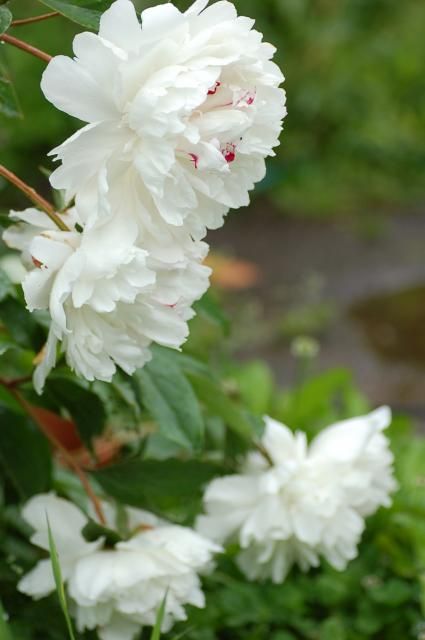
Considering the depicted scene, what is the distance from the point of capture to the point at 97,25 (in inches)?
39.1

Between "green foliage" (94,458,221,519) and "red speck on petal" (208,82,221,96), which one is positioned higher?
"red speck on petal" (208,82,221,96)

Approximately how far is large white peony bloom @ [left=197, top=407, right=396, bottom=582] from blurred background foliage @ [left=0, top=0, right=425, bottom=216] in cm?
358

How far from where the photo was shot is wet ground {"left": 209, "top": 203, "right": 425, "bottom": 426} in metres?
3.67

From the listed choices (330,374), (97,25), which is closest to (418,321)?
(330,374)

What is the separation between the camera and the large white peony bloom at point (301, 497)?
4.72 feet

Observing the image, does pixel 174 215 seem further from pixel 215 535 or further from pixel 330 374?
pixel 330 374

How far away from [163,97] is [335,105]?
4947 mm

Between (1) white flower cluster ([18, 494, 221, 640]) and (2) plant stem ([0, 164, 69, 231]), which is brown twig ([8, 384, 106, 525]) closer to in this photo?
(1) white flower cluster ([18, 494, 221, 640])

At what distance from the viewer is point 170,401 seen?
4.24 ft

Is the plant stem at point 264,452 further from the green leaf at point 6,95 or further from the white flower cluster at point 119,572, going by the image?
the green leaf at point 6,95

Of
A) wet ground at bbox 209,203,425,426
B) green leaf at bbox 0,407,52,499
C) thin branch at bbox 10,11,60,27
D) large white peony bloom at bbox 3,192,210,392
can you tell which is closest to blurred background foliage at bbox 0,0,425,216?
wet ground at bbox 209,203,425,426

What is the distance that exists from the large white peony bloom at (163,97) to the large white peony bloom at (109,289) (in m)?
0.04

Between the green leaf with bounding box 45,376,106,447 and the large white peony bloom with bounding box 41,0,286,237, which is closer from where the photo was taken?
the large white peony bloom with bounding box 41,0,286,237

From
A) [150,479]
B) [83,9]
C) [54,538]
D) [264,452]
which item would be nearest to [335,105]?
[264,452]
